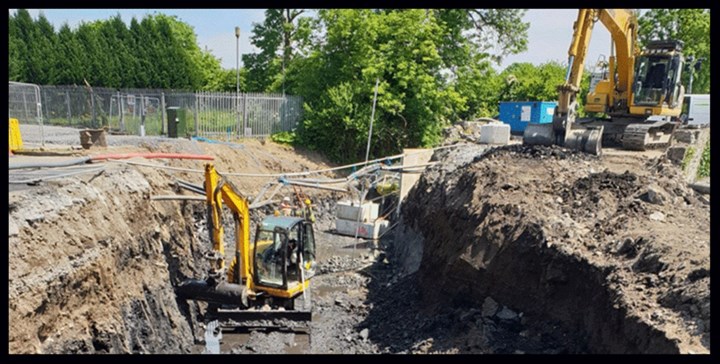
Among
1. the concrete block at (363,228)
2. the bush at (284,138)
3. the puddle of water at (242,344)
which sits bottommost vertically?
the puddle of water at (242,344)

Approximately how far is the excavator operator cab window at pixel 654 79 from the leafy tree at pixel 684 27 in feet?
61.0

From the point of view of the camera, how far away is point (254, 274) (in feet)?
34.7

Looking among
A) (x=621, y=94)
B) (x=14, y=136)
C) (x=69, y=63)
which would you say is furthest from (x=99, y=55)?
(x=621, y=94)

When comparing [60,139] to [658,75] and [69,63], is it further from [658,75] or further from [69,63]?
[658,75]

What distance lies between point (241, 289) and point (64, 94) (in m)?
18.3

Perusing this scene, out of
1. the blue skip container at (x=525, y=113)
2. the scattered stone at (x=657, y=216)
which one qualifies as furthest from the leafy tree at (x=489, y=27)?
the scattered stone at (x=657, y=216)

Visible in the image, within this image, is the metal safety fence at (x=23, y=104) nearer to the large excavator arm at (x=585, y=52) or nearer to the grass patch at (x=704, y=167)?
the large excavator arm at (x=585, y=52)

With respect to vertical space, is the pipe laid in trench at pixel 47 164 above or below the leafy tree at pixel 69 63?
below

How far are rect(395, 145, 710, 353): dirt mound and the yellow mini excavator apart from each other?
9.25 feet

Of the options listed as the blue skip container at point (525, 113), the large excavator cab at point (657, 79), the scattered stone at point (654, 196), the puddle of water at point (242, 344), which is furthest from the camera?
the blue skip container at point (525, 113)

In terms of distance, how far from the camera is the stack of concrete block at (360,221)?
18156mm

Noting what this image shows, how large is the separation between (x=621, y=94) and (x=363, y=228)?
9124mm

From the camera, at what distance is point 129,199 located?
38.9 ft

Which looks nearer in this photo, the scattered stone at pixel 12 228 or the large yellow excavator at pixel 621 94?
the scattered stone at pixel 12 228
